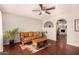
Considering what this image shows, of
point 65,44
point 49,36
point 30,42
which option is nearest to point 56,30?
point 49,36

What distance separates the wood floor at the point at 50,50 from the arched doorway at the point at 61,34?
1 centimetres

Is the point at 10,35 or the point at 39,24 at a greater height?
the point at 39,24

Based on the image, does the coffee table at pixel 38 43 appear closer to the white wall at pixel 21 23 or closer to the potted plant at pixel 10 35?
the white wall at pixel 21 23

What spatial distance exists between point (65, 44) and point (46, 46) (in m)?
0.32

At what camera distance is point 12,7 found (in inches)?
76.5

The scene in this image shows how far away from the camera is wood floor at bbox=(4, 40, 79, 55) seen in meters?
1.96

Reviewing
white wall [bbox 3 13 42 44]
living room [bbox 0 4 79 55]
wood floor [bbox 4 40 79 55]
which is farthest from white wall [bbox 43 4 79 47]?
white wall [bbox 3 13 42 44]

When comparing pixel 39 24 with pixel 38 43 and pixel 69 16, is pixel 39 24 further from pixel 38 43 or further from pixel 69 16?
pixel 69 16

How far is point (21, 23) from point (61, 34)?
68cm

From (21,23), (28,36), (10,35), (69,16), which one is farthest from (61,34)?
(10,35)

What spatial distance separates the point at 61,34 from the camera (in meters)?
1.95

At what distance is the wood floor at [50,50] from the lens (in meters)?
1.96

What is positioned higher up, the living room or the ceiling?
the ceiling

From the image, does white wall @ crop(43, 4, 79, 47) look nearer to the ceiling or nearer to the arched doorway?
the arched doorway
